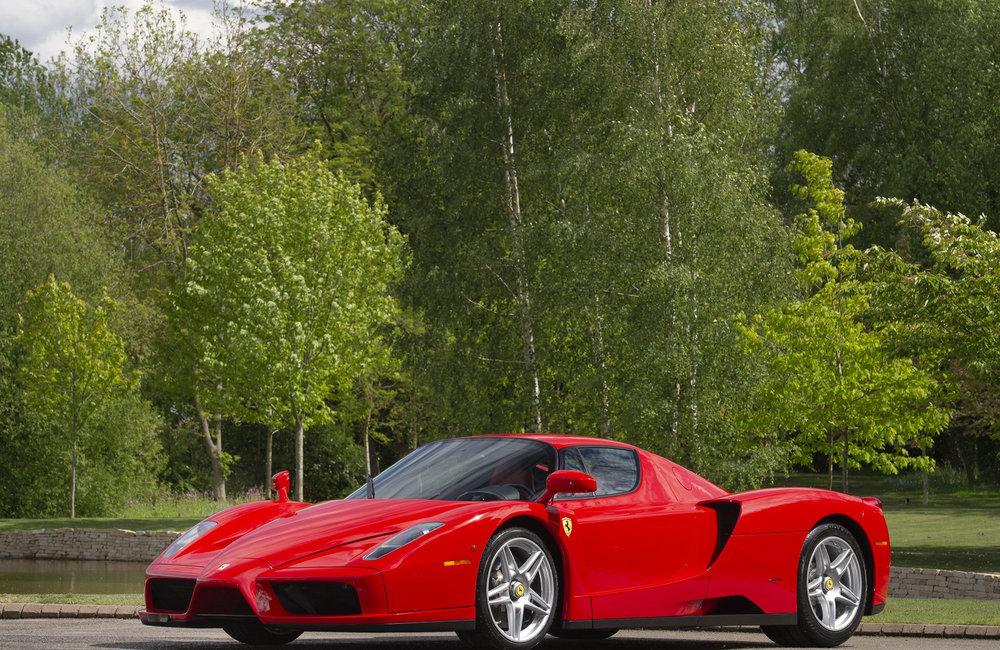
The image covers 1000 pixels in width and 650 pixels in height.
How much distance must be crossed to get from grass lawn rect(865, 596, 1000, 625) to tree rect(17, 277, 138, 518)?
86.3ft

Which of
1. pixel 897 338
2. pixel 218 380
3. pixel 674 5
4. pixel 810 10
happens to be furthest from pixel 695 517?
pixel 810 10

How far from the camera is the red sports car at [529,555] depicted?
24.4ft

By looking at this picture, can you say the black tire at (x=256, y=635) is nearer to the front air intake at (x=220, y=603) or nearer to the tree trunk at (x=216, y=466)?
the front air intake at (x=220, y=603)

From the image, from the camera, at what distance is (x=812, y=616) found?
923 centimetres

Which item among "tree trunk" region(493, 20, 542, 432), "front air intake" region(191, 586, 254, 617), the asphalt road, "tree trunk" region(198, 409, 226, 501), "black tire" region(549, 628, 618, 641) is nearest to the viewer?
"front air intake" region(191, 586, 254, 617)

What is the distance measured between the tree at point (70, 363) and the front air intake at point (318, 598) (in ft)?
100

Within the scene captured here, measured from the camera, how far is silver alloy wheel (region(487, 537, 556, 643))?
775 centimetres

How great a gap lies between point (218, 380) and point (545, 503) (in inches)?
1203

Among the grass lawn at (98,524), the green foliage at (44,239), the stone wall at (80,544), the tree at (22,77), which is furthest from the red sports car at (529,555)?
the tree at (22,77)

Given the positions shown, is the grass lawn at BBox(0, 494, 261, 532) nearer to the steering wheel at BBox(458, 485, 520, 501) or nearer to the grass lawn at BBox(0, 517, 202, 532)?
the grass lawn at BBox(0, 517, 202, 532)

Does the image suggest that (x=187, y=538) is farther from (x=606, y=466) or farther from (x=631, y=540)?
(x=631, y=540)


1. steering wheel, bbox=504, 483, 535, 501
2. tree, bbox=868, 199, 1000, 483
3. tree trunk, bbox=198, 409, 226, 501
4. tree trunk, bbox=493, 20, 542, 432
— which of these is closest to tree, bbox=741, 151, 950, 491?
tree, bbox=868, 199, 1000, 483

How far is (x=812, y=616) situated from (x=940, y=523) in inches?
833

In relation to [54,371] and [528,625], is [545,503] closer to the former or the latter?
[528,625]
